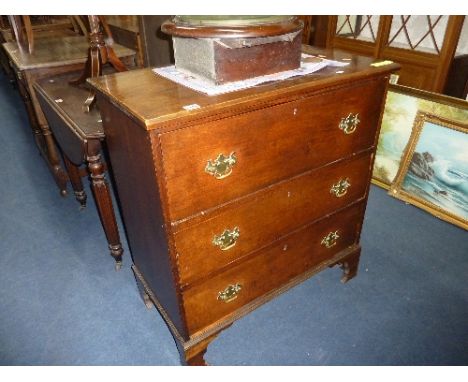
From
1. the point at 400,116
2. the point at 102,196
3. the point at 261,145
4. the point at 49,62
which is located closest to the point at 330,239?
the point at 261,145

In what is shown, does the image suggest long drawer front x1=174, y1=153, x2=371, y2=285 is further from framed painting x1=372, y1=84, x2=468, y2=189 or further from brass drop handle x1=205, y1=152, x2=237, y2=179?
framed painting x1=372, y1=84, x2=468, y2=189

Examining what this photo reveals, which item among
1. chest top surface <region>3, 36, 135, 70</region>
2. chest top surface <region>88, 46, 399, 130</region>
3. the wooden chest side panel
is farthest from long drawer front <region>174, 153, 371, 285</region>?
chest top surface <region>3, 36, 135, 70</region>

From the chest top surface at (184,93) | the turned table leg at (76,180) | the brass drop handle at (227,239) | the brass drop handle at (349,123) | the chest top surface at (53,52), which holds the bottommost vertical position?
the turned table leg at (76,180)

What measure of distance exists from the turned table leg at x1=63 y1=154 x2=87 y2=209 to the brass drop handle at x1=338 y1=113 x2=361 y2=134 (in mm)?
2042

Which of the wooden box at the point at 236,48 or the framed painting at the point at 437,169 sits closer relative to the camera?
the wooden box at the point at 236,48

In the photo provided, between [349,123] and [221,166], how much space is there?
0.64 metres

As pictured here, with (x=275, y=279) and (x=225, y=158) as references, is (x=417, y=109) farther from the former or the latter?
(x=225, y=158)

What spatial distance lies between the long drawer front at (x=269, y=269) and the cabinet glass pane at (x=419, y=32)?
201 centimetres

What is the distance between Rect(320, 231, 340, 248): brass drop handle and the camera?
1871mm

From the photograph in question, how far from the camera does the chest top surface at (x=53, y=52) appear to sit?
8.32 ft

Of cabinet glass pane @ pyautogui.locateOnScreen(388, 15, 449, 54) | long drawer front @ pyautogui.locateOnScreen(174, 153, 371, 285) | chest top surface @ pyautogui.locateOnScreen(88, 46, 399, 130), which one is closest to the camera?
chest top surface @ pyautogui.locateOnScreen(88, 46, 399, 130)

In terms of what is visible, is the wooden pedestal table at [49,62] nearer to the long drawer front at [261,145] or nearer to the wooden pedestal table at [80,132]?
the wooden pedestal table at [80,132]

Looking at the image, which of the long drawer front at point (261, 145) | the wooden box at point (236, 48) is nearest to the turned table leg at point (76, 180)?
the wooden box at point (236, 48)
